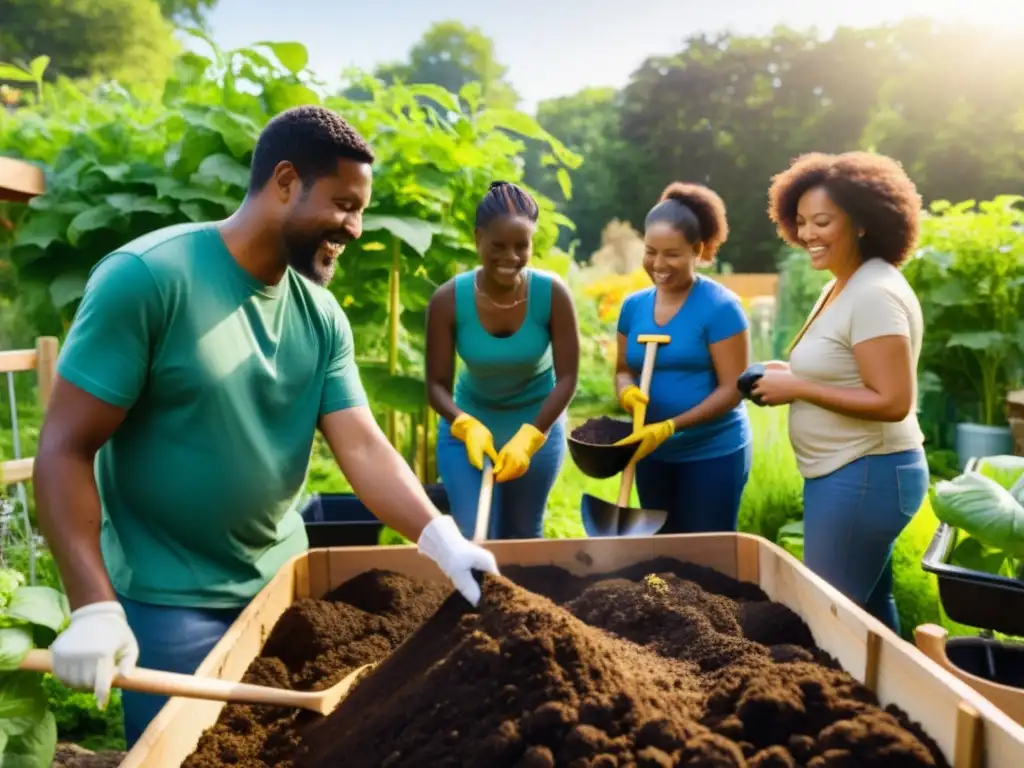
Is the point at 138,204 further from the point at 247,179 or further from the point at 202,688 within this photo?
the point at 202,688

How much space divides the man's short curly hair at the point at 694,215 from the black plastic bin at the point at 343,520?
55.3 inches

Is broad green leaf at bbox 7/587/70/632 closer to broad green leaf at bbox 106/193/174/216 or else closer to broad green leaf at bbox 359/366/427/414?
broad green leaf at bbox 106/193/174/216

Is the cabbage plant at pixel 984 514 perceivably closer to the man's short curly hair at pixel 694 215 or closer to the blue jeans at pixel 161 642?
the man's short curly hair at pixel 694 215

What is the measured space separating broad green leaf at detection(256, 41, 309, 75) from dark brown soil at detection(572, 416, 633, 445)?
1733mm

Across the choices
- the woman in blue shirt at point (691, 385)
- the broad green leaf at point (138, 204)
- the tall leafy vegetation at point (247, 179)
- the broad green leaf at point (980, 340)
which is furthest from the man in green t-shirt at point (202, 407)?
the broad green leaf at point (980, 340)

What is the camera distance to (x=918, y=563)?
9.82 ft

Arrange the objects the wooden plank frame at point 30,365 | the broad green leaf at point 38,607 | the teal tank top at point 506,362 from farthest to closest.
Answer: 1. the wooden plank frame at point 30,365
2. the teal tank top at point 506,362
3. the broad green leaf at point 38,607

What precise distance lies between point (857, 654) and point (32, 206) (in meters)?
3.30

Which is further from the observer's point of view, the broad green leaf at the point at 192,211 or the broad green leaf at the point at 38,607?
the broad green leaf at the point at 192,211

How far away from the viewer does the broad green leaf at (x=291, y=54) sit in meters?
3.05

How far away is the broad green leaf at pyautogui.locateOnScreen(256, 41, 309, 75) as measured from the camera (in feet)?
10.00

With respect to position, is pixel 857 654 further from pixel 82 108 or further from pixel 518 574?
pixel 82 108

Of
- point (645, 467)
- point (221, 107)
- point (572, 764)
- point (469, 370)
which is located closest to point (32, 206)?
point (221, 107)

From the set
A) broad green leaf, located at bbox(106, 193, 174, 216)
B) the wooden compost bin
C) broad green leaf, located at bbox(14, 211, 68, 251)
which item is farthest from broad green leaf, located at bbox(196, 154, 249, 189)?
the wooden compost bin
